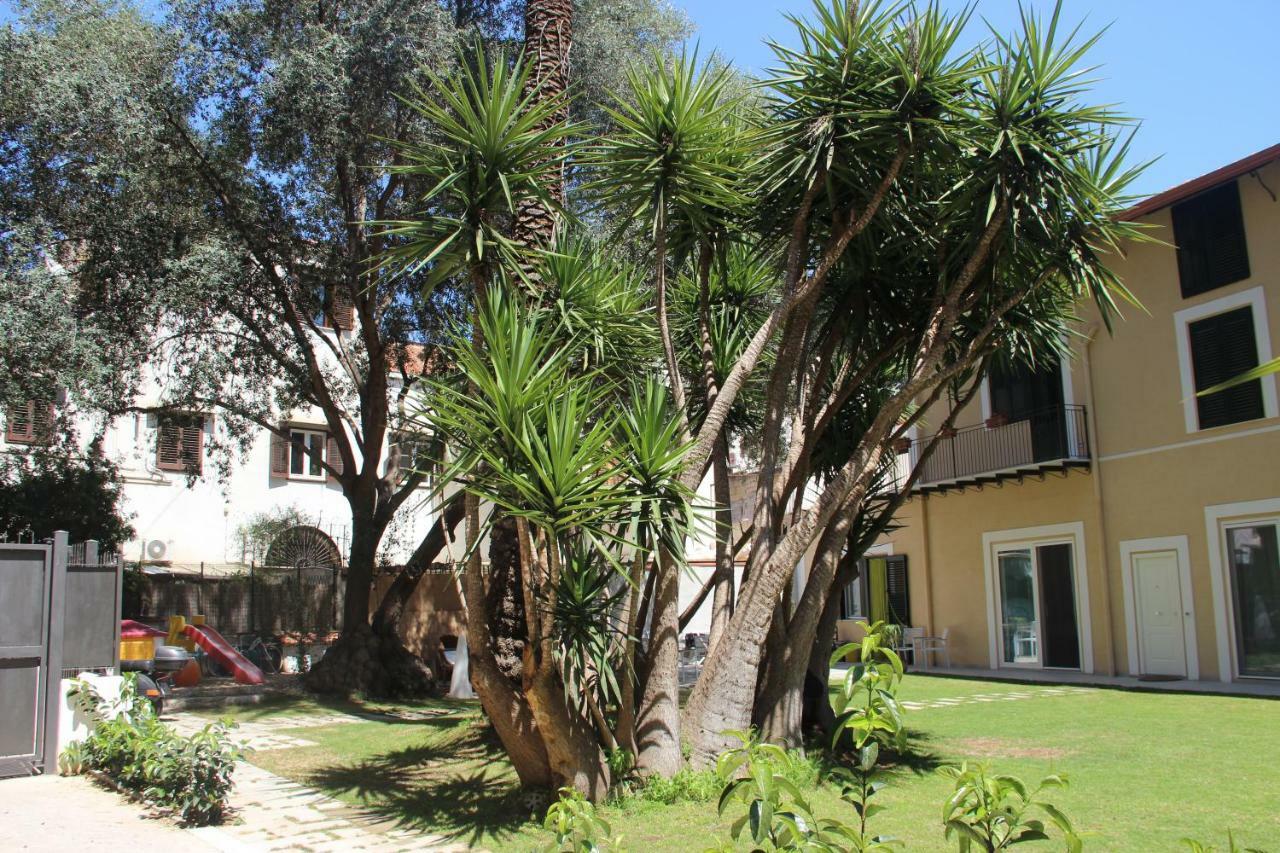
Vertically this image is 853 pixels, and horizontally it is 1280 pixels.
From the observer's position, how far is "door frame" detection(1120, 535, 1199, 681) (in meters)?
16.9

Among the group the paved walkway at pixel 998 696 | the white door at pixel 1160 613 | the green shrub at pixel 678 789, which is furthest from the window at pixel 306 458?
the green shrub at pixel 678 789

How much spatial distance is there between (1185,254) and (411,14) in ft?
43.9

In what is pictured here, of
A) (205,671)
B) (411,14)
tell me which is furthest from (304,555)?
(411,14)

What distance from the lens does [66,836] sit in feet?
22.1

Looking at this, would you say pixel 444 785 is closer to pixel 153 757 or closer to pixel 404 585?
pixel 153 757

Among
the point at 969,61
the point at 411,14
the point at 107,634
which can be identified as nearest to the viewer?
the point at 969,61

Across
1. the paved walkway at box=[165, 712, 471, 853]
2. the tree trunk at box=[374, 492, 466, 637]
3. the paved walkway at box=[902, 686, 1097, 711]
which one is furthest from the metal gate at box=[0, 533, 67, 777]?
the paved walkway at box=[902, 686, 1097, 711]

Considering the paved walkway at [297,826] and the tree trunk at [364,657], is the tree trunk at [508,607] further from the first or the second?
the tree trunk at [364,657]

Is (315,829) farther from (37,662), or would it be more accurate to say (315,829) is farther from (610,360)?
(610,360)

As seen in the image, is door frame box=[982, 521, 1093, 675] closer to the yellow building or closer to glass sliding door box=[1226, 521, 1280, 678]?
the yellow building

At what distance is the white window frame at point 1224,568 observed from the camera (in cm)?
1608

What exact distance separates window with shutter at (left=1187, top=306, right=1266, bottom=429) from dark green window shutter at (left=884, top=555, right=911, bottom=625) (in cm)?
829

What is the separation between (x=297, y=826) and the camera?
7.29m

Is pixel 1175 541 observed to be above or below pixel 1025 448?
below
